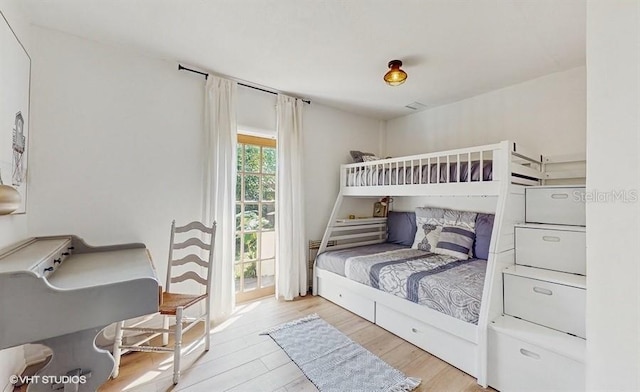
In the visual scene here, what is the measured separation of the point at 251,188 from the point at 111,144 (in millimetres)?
1335

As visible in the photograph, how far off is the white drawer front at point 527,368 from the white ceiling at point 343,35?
2068 millimetres

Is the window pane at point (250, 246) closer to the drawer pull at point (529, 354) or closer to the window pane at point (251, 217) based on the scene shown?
the window pane at point (251, 217)

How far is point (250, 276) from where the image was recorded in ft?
10.1

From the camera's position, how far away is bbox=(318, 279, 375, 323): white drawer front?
102 inches

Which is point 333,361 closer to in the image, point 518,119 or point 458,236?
point 458,236

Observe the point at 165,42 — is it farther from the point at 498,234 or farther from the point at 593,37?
the point at 498,234

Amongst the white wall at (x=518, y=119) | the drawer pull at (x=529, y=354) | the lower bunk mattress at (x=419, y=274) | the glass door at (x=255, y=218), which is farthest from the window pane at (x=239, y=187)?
the drawer pull at (x=529, y=354)

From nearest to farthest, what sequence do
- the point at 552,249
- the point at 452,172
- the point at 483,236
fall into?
the point at 552,249 → the point at 452,172 → the point at 483,236

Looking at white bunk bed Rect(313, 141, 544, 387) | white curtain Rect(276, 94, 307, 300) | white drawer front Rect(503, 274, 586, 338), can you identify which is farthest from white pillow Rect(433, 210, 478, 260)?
white curtain Rect(276, 94, 307, 300)

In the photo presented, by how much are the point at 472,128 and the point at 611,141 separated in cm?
287

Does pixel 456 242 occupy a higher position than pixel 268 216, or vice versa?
pixel 268 216

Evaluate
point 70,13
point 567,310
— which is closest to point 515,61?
point 567,310

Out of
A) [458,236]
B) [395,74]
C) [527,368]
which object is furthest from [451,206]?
[527,368]

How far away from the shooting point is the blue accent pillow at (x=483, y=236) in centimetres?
271
